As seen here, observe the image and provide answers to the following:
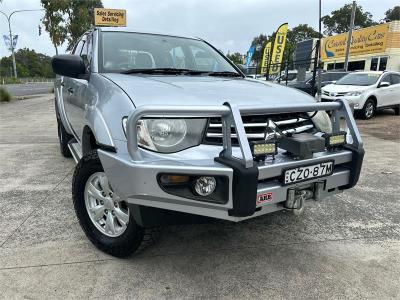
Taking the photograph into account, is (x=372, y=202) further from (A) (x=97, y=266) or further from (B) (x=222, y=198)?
(A) (x=97, y=266)

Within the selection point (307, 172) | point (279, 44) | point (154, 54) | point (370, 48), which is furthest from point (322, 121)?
point (370, 48)

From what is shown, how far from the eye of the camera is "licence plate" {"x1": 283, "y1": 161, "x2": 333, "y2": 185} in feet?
7.69

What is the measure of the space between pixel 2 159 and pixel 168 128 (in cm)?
435

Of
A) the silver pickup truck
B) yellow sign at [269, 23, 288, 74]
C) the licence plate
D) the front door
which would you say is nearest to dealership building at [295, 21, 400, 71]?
yellow sign at [269, 23, 288, 74]

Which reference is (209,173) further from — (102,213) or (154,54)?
(154,54)

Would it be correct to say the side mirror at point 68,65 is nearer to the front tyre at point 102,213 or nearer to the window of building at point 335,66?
the front tyre at point 102,213

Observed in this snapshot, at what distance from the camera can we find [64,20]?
85.0 ft

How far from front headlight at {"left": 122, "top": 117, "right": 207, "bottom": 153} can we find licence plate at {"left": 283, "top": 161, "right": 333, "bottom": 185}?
1.89 ft

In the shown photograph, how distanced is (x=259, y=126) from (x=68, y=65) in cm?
179


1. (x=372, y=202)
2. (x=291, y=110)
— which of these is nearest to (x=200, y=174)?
(x=291, y=110)

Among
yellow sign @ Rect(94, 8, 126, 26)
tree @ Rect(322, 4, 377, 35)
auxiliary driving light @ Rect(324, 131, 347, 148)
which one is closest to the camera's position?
auxiliary driving light @ Rect(324, 131, 347, 148)

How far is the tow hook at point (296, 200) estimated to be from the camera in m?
2.41

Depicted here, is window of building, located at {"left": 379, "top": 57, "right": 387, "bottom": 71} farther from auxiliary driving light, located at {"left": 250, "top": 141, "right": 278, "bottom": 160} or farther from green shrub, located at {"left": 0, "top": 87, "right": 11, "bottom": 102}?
auxiliary driving light, located at {"left": 250, "top": 141, "right": 278, "bottom": 160}

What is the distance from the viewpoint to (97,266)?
107 inches
